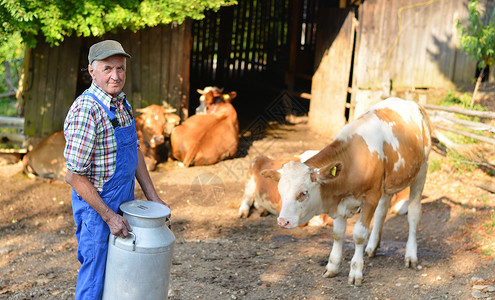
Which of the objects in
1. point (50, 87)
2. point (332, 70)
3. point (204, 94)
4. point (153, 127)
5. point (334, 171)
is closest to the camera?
point (334, 171)

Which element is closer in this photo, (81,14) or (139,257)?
(139,257)

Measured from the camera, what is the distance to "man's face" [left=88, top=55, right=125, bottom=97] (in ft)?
11.9

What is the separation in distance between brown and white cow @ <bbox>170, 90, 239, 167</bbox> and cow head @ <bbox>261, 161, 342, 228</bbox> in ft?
15.9

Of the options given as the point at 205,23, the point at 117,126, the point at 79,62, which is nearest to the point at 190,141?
the point at 79,62

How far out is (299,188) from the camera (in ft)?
17.2

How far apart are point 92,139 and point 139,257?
0.79 metres

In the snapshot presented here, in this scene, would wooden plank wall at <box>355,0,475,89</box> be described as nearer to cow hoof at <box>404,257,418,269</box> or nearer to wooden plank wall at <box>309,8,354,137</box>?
wooden plank wall at <box>309,8,354,137</box>

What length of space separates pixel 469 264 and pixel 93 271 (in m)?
3.99

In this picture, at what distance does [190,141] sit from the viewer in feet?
33.1

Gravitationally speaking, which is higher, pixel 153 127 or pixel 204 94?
pixel 204 94

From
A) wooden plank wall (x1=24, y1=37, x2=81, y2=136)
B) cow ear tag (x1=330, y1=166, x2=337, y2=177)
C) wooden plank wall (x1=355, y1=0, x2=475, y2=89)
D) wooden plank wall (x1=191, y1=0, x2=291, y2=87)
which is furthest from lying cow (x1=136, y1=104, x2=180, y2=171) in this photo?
wooden plank wall (x1=191, y1=0, x2=291, y2=87)

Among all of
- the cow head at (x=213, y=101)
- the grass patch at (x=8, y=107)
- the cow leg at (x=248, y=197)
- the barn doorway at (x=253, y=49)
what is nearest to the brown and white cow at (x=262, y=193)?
the cow leg at (x=248, y=197)

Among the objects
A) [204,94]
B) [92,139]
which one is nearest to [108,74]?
[92,139]

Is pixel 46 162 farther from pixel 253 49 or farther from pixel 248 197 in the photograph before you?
pixel 253 49
